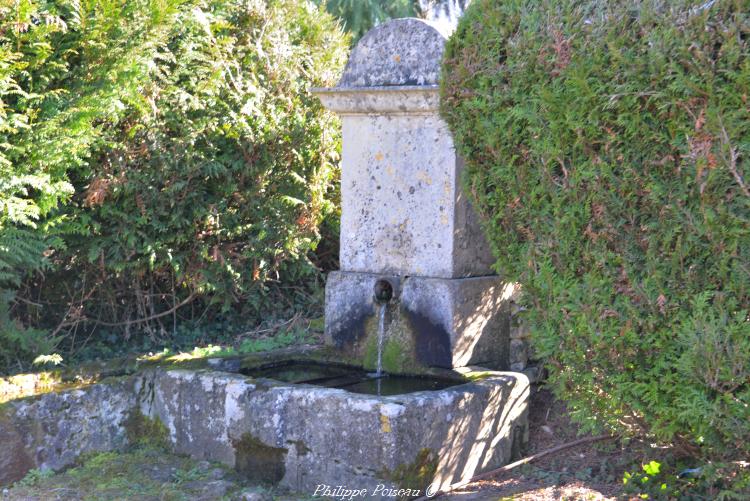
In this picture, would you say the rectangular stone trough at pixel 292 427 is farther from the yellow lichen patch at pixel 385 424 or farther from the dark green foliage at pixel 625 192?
the dark green foliage at pixel 625 192

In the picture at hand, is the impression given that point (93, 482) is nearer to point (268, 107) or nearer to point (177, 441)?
point (177, 441)

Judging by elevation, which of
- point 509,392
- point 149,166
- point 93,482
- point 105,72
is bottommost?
point 93,482

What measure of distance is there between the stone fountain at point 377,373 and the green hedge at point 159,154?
0.86 meters

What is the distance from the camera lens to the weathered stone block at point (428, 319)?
491 centimetres

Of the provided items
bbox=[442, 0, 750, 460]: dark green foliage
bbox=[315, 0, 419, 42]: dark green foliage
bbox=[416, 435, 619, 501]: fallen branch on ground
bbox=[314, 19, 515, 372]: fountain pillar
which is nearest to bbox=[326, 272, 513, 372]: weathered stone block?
bbox=[314, 19, 515, 372]: fountain pillar

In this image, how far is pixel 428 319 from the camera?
498cm

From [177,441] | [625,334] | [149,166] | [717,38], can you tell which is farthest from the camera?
[149,166]

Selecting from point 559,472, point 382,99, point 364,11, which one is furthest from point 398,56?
point 364,11

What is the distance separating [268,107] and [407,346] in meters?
2.21

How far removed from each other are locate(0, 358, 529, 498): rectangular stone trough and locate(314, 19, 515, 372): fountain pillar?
399 mm

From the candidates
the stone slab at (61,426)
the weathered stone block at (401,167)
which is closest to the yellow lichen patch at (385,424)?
the weathered stone block at (401,167)

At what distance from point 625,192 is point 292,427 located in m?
2.00

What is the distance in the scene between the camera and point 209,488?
4.29 metres

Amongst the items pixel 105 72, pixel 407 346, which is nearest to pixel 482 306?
pixel 407 346
